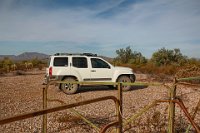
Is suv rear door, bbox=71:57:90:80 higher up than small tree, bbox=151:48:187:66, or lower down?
lower down

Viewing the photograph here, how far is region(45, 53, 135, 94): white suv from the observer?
507 inches

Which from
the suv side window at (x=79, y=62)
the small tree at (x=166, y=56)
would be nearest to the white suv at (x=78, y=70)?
the suv side window at (x=79, y=62)

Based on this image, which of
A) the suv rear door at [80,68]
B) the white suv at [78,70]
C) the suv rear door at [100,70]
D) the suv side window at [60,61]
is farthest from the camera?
the suv rear door at [100,70]

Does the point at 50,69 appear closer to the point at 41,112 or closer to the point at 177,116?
the point at 177,116

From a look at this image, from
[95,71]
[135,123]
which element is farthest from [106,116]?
[95,71]

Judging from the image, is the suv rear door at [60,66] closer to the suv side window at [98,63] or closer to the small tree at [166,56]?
the suv side window at [98,63]

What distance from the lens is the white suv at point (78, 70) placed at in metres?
12.9

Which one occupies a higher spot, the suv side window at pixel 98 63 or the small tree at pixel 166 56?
the small tree at pixel 166 56

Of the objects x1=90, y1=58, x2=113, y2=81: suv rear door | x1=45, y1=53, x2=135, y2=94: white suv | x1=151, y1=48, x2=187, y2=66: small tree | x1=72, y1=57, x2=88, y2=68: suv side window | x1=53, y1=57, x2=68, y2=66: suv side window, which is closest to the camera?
x1=45, y1=53, x2=135, y2=94: white suv

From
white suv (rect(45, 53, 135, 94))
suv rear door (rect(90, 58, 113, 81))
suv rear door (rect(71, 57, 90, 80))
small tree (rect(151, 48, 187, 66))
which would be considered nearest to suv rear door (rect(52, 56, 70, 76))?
white suv (rect(45, 53, 135, 94))

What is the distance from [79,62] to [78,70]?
459 millimetres

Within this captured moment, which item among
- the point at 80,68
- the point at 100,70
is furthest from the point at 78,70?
the point at 100,70

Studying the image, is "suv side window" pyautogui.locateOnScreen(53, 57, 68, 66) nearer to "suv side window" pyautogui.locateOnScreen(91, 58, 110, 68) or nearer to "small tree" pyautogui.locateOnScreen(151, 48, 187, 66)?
"suv side window" pyautogui.locateOnScreen(91, 58, 110, 68)

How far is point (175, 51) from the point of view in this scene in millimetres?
41750
